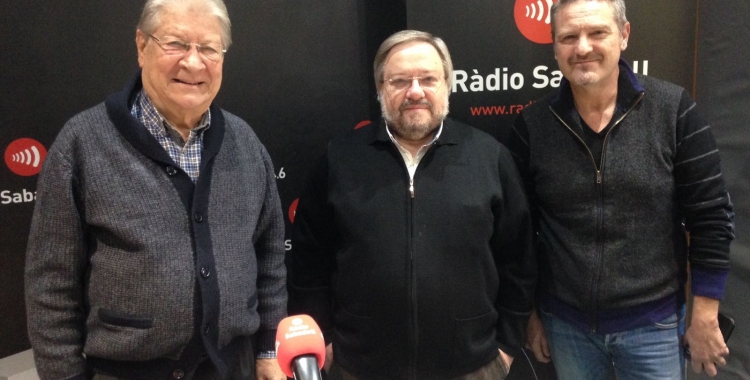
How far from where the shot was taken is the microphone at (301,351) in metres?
1.12

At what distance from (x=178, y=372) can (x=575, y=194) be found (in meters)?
1.45

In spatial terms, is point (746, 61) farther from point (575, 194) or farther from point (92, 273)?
point (92, 273)

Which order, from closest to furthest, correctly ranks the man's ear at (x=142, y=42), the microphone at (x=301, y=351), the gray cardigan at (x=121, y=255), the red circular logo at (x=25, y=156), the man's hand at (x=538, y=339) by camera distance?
the microphone at (x=301, y=351), the gray cardigan at (x=121, y=255), the man's ear at (x=142, y=42), the red circular logo at (x=25, y=156), the man's hand at (x=538, y=339)

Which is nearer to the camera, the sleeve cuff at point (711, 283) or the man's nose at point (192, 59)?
the man's nose at point (192, 59)

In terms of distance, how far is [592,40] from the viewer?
1.96 m

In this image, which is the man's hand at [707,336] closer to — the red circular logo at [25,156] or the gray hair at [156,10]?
the gray hair at [156,10]

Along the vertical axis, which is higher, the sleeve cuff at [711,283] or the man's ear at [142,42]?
the man's ear at [142,42]

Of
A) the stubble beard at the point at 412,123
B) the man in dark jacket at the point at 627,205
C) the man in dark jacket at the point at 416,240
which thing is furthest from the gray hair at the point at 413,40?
the man in dark jacket at the point at 627,205

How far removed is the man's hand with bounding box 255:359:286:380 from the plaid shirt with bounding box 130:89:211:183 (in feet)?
2.28

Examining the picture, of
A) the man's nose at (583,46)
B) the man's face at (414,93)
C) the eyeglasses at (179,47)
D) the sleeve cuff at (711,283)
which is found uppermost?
the eyeglasses at (179,47)

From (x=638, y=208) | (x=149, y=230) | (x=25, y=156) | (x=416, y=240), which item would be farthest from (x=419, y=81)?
(x=25, y=156)

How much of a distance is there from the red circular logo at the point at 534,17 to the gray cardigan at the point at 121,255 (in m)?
1.57

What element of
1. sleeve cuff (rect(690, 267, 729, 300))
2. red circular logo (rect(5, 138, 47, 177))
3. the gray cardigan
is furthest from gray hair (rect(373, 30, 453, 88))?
red circular logo (rect(5, 138, 47, 177))

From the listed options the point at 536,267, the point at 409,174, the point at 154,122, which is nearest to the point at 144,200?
the point at 154,122
